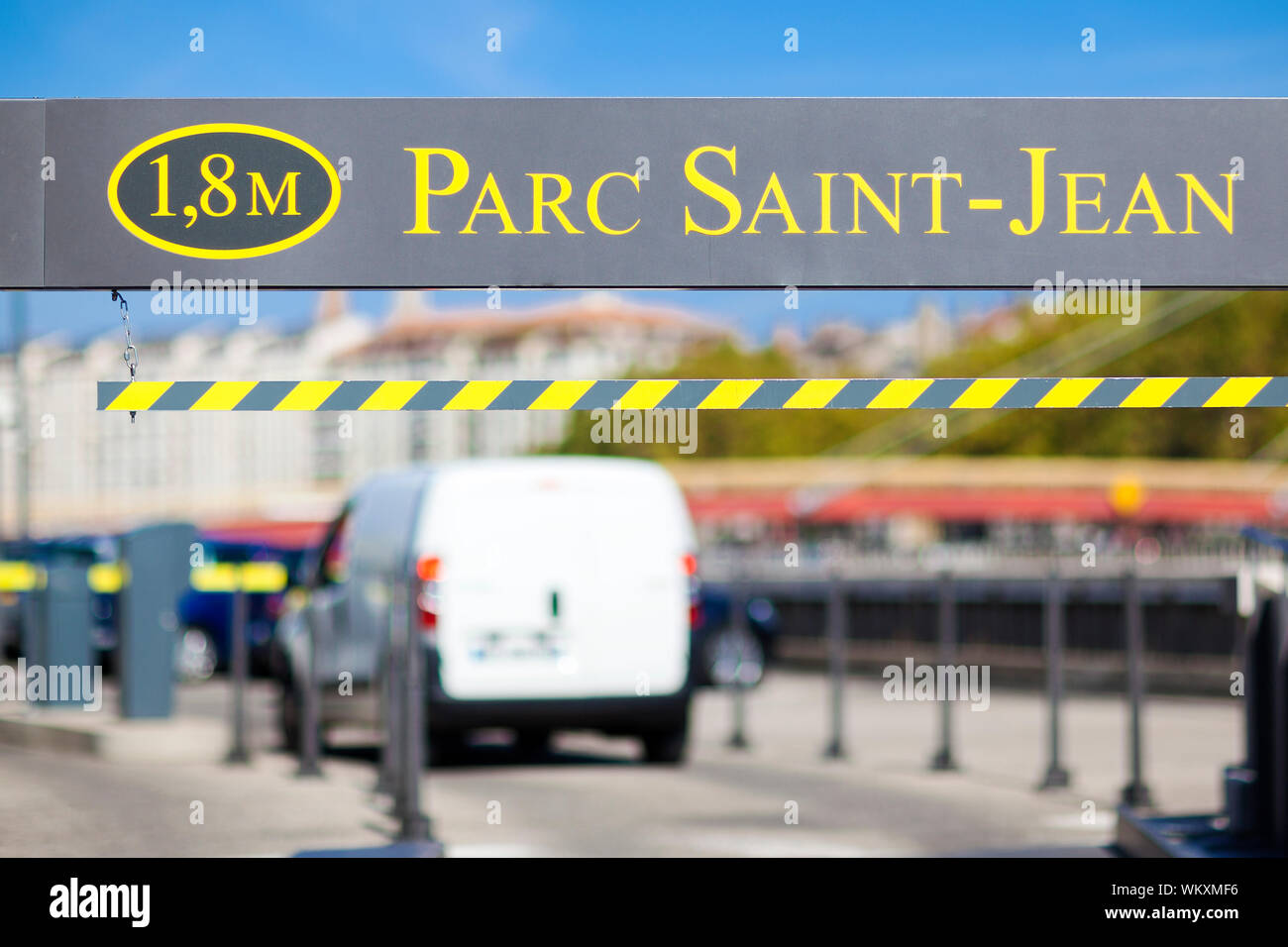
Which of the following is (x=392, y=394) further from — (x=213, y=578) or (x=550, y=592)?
(x=213, y=578)

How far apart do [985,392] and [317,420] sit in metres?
125

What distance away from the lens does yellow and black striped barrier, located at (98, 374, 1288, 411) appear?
616 cm

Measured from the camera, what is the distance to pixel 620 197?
6.66m

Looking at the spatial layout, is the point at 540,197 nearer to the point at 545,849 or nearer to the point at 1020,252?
the point at 1020,252

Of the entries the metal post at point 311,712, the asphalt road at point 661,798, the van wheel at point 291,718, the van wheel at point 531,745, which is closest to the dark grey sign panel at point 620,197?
the asphalt road at point 661,798

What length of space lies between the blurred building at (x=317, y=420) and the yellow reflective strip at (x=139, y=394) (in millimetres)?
94646

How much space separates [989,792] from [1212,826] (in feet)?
8.28

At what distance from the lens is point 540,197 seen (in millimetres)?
6652

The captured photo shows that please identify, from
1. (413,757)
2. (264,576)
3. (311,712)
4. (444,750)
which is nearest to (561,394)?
(413,757)

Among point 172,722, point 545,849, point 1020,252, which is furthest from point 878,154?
point 172,722

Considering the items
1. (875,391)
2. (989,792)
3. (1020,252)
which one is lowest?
(989,792)

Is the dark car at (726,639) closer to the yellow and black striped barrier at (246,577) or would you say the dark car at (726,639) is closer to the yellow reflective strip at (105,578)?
the yellow and black striped barrier at (246,577)

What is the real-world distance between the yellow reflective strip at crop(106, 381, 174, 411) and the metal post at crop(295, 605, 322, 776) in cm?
526

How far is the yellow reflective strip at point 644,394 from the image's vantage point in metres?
6.11
